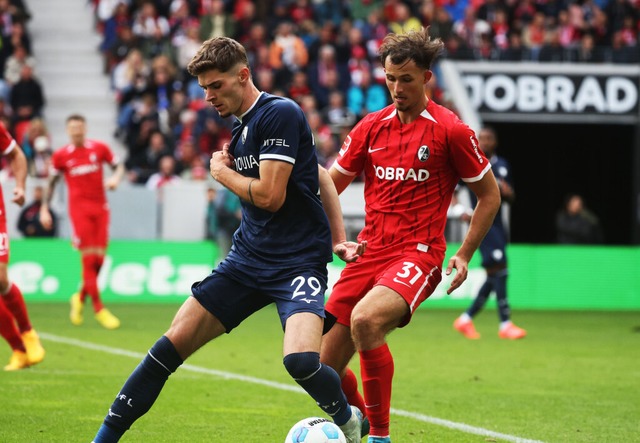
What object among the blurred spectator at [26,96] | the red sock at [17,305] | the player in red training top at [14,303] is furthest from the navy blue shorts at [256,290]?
the blurred spectator at [26,96]

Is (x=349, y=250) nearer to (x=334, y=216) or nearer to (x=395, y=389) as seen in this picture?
(x=334, y=216)

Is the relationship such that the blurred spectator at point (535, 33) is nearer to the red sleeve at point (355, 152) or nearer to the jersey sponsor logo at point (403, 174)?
the red sleeve at point (355, 152)

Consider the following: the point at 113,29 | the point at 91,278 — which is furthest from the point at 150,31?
the point at 91,278

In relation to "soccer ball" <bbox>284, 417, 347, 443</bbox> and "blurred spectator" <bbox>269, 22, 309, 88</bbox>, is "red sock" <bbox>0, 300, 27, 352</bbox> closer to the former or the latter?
"soccer ball" <bbox>284, 417, 347, 443</bbox>

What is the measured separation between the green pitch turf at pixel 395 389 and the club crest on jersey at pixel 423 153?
5.88 ft

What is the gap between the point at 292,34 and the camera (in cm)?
2333

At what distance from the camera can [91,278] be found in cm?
1498

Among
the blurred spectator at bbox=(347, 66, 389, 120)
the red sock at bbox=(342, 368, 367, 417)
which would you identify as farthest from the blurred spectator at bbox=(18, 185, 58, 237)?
the red sock at bbox=(342, 368, 367, 417)

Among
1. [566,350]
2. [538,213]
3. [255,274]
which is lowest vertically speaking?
[538,213]

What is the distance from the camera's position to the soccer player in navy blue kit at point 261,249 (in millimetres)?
6199

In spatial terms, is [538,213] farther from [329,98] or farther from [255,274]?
[255,274]

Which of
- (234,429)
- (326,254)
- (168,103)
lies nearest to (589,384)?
(234,429)

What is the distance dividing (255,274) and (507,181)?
8116 mm

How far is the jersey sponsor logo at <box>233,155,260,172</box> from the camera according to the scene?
6355mm
